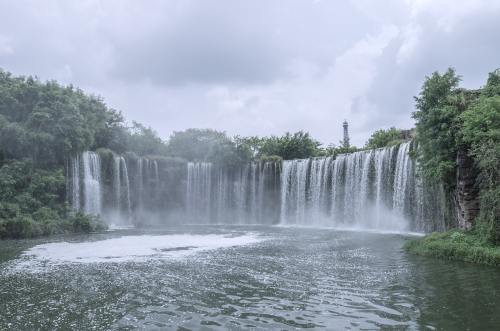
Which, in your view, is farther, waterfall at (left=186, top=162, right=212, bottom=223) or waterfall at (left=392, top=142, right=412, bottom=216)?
waterfall at (left=186, top=162, right=212, bottom=223)

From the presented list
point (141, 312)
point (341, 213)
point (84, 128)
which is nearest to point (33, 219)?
point (84, 128)

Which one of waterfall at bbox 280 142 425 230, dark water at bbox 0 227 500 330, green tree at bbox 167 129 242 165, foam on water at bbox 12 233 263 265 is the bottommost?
foam on water at bbox 12 233 263 265

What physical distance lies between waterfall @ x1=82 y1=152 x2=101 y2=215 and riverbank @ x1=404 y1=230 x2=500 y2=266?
28.6 m

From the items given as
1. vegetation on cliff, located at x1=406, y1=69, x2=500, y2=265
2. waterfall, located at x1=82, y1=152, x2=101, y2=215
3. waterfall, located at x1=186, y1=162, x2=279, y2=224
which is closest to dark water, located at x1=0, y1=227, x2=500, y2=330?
vegetation on cliff, located at x1=406, y1=69, x2=500, y2=265

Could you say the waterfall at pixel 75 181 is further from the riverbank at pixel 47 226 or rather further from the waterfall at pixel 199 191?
the waterfall at pixel 199 191

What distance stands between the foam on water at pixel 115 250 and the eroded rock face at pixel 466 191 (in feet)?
33.8

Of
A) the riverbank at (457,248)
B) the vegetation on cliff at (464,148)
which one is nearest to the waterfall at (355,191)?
the vegetation on cliff at (464,148)

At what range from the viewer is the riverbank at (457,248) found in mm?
16016

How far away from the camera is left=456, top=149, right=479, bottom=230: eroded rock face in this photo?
20.4 metres

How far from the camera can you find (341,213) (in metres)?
38.8

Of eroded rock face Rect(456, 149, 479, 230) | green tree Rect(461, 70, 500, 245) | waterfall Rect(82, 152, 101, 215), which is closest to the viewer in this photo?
green tree Rect(461, 70, 500, 245)

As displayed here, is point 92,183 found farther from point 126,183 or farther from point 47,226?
point 47,226

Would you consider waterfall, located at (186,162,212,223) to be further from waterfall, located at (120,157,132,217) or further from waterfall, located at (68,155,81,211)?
waterfall, located at (68,155,81,211)

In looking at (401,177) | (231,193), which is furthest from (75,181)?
(401,177)
